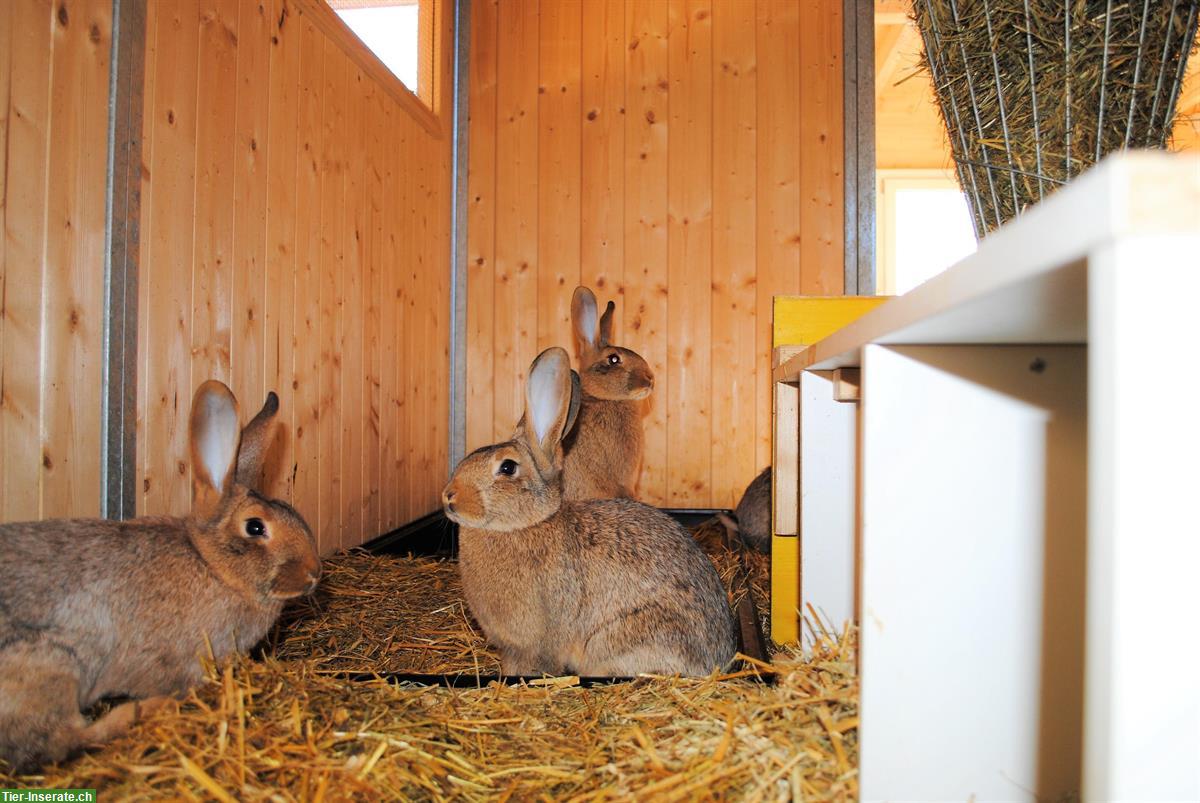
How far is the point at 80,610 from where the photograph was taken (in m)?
2.02

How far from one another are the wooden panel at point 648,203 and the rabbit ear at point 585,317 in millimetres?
914

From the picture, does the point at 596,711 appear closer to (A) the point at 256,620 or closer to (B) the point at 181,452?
(A) the point at 256,620

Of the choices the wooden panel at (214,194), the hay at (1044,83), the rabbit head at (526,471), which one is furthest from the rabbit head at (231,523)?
the hay at (1044,83)

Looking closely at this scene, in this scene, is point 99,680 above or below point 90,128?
below

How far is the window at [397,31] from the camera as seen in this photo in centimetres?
504

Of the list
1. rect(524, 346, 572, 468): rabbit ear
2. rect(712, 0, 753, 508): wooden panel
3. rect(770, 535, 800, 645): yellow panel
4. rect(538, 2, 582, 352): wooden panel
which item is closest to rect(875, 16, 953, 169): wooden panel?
rect(712, 0, 753, 508): wooden panel

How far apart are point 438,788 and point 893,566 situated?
1.18 meters

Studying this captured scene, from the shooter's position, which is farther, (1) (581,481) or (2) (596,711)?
(1) (581,481)

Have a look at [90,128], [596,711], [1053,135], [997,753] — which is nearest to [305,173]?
[90,128]

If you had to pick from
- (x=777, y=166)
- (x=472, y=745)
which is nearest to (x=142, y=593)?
(x=472, y=745)

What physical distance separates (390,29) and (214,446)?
4230 mm

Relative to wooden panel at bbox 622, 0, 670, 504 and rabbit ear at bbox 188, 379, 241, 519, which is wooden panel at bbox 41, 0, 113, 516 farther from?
wooden panel at bbox 622, 0, 670, 504

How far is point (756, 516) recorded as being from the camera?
5.02 metres

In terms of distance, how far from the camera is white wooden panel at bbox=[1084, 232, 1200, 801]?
76cm
